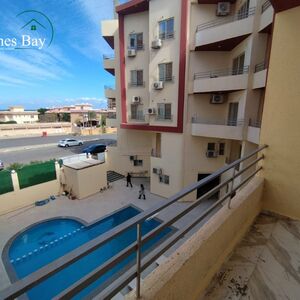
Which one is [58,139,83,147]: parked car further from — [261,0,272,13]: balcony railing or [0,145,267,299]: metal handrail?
[0,145,267,299]: metal handrail

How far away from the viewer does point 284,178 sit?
322 cm

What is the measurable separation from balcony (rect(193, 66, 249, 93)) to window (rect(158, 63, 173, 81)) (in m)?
1.70

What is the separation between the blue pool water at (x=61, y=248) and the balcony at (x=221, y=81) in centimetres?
764

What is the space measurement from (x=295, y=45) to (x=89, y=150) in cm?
2435

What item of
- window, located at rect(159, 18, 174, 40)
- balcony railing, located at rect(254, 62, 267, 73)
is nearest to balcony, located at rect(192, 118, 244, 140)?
balcony railing, located at rect(254, 62, 267, 73)

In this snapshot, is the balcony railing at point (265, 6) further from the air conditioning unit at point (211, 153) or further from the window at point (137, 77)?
the window at point (137, 77)

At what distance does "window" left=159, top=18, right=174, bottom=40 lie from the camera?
11594 millimetres

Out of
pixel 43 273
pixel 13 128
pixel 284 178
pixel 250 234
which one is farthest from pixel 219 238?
pixel 13 128

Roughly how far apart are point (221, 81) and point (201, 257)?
9.80 metres

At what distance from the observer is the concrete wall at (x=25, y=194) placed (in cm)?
1179

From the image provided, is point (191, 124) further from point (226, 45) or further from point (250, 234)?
point (250, 234)

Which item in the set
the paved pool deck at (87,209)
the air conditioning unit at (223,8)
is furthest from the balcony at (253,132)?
the air conditioning unit at (223,8)

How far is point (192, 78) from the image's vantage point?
11453 millimetres

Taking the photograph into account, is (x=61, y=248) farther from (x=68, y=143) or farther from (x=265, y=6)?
(x=68, y=143)
